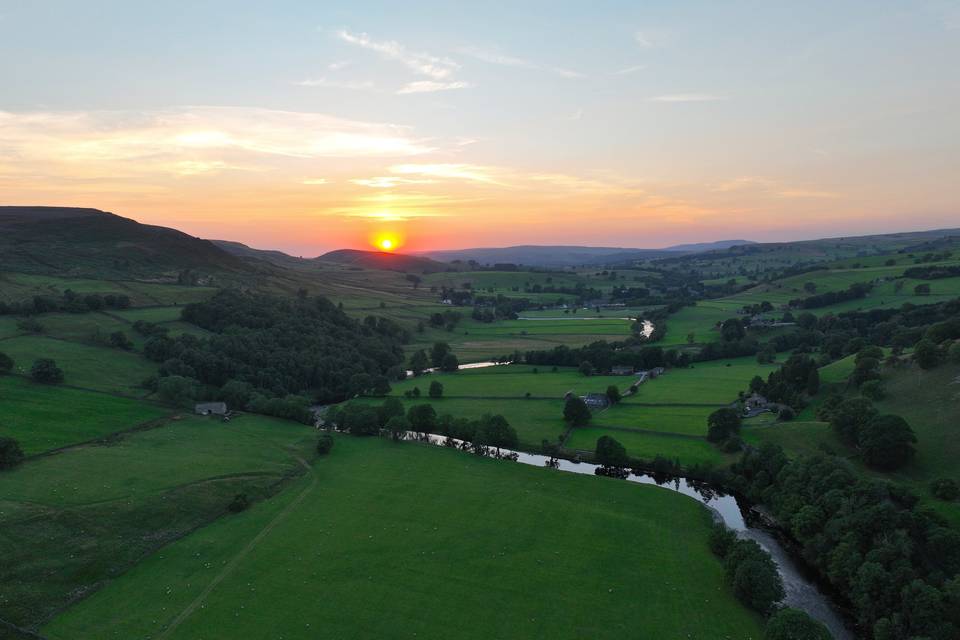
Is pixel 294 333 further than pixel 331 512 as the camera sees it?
Yes

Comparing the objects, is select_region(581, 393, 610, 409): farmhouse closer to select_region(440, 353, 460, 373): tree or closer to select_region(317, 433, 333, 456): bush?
select_region(440, 353, 460, 373): tree

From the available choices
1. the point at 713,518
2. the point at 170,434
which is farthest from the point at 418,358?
the point at 713,518

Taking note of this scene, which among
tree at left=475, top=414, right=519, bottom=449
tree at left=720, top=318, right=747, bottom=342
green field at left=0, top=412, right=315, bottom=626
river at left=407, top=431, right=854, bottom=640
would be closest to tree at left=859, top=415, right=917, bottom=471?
river at left=407, top=431, right=854, bottom=640

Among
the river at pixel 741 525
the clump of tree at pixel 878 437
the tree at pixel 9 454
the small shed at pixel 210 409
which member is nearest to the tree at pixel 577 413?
the river at pixel 741 525

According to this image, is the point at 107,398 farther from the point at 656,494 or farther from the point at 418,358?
the point at 656,494

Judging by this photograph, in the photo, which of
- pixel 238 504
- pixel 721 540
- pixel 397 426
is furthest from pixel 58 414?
pixel 721 540

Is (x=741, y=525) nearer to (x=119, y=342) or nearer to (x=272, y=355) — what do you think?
(x=272, y=355)
